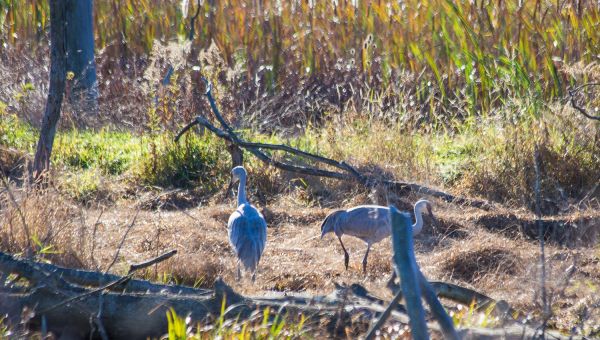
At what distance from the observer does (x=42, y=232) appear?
6.32m

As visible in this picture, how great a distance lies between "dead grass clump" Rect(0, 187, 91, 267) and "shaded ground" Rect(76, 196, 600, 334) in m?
0.24

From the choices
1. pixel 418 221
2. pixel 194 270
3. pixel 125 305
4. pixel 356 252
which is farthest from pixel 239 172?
pixel 125 305

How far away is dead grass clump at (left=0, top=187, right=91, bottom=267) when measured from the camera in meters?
6.17

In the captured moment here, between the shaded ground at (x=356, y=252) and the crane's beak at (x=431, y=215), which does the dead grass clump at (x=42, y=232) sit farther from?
the crane's beak at (x=431, y=215)

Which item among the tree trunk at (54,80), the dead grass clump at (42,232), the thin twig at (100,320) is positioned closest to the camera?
the thin twig at (100,320)

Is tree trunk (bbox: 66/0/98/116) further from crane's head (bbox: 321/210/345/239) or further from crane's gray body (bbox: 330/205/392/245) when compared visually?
crane's gray body (bbox: 330/205/392/245)

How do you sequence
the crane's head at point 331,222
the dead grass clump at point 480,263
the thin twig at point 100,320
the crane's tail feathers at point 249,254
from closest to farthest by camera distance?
the thin twig at point 100,320 < the crane's tail feathers at point 249,254 < the dead grass clump at point 480,263 < the crane's head at point 331,222

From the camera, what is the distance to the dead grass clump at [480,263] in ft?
23.6

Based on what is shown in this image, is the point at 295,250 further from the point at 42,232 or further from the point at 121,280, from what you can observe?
the point at 121,280

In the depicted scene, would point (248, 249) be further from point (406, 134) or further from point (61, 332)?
point (406, 134)

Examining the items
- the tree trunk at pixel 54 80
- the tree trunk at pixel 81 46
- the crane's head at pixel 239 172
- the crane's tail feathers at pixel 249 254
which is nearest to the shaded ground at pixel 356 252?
the crane's tail feathers at pixel 249 254

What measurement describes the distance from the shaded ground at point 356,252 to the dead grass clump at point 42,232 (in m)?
0.24

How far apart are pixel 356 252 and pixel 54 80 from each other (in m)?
2.91

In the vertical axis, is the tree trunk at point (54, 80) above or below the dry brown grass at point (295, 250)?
above
